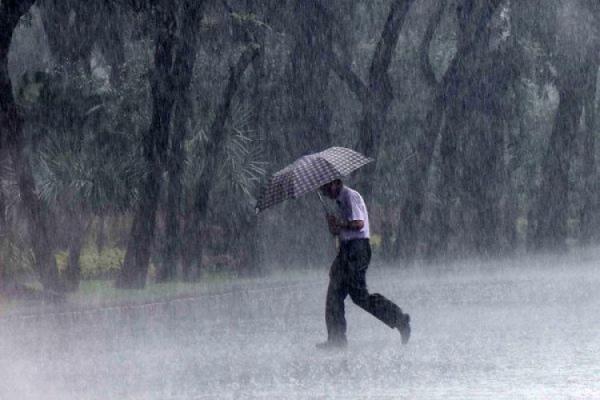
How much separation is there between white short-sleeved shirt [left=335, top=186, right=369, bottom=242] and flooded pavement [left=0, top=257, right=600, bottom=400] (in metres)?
1.08

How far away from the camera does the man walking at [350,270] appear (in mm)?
13945

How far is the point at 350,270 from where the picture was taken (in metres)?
14.1

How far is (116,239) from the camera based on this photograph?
42.5 metres

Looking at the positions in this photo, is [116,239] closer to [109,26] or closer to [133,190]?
[133,190]

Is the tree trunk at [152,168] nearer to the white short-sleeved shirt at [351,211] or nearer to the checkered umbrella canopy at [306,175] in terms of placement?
the checkered umbrella canopy at [306,175]

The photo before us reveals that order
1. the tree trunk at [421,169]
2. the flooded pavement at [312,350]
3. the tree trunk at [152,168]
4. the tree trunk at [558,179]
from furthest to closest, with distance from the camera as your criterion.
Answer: the tree trunk at [558,179], the tree trunk at [421,169], the tree trunk at [152,168], the flooded pavement at [312,350]

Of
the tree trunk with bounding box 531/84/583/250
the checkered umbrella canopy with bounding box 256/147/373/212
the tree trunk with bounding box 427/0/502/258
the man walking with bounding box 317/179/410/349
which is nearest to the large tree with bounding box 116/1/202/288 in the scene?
the tree trunk with bounding box 427/0/502/258

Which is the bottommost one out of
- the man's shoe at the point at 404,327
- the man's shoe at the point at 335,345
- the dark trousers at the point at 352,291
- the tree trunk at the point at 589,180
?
the tree trunk at the point at 589,180

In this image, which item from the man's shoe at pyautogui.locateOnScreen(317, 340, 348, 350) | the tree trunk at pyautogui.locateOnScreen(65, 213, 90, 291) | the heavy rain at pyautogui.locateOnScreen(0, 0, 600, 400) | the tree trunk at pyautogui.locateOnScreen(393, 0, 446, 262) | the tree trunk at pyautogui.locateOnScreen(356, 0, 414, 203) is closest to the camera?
the heavy rain at pyautogui.locateOnScreen(0, 0, 600, 400)

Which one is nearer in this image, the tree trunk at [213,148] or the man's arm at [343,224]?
the man's arm at [343,224]

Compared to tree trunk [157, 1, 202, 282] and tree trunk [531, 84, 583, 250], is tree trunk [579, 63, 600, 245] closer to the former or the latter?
tree trunk [531, 84, 583, 250]

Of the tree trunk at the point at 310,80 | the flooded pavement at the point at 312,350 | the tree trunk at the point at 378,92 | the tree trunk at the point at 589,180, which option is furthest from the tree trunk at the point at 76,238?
the tree trunk at the point at 589,180

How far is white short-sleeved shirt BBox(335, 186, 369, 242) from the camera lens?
13914 mm

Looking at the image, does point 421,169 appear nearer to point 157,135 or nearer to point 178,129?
point 178,129
